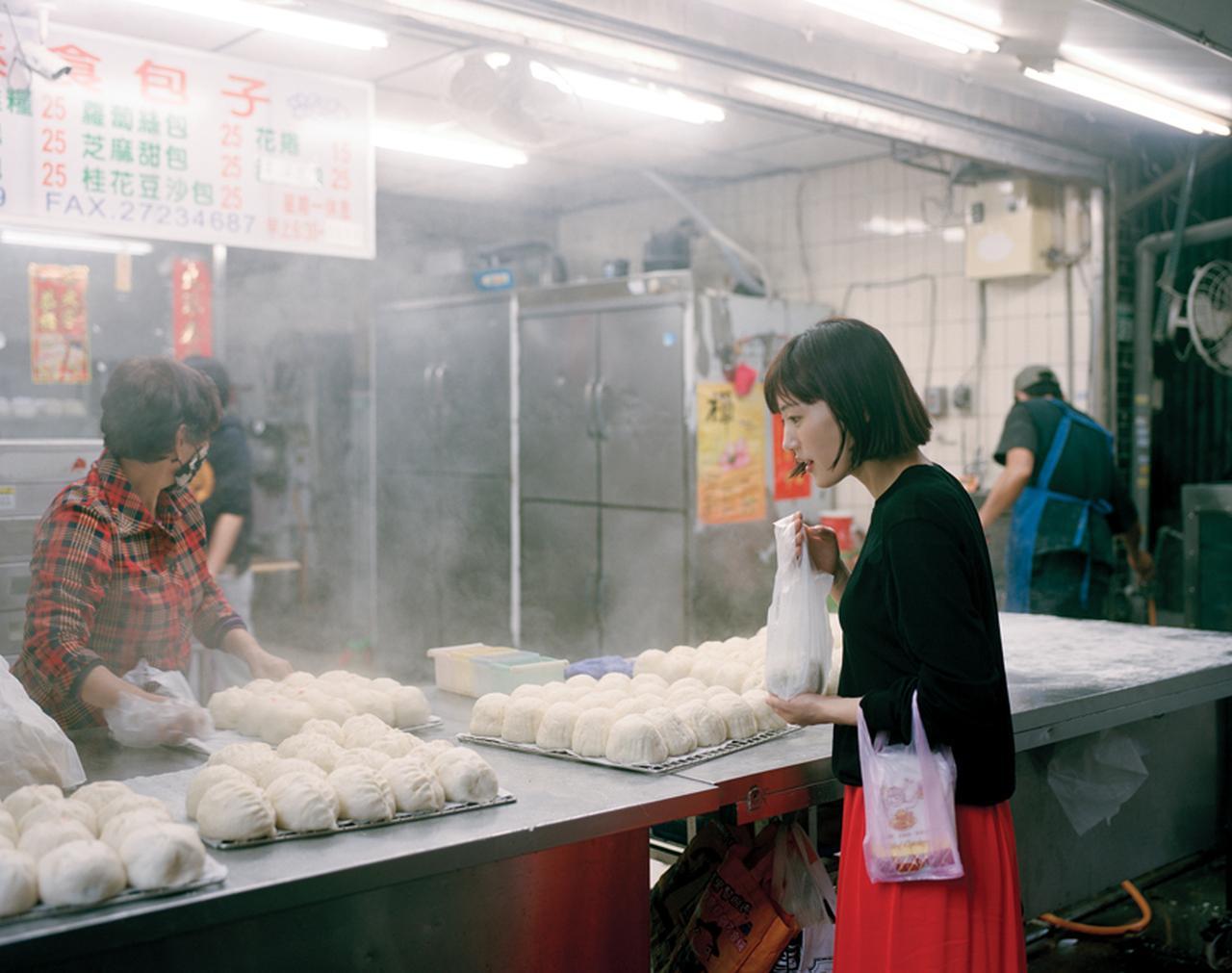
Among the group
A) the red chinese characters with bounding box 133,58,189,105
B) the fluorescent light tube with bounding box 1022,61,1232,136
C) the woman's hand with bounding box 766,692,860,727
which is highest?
the fluorescent light tube with bounding box 1022,61,1232,136

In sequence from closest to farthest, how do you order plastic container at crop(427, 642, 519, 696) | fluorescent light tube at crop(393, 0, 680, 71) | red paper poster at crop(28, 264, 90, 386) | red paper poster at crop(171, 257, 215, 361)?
plastic container at crop(427, 642, 519, 696)
fluorescent light tube at crop(393, 0, 680, 71)
red paper poster at crop(28, 264, 90, 386)
red paper poster at crop(171, 257, 215, 361)

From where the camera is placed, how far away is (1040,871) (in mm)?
3006

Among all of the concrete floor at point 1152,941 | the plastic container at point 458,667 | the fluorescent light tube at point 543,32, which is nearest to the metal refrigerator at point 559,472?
the fluorescent light tube at point 543,32

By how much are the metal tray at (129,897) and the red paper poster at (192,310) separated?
490 cm

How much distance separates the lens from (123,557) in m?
2.63

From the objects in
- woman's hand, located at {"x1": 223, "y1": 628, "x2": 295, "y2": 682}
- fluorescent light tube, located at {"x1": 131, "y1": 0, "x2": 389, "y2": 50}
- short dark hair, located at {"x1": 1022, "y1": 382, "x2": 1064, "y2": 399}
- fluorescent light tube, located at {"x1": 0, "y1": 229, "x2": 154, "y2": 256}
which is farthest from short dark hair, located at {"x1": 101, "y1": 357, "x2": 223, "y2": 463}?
fluorescent light tube, located at {"x1": 0, "y1": 229, "x2": 154, "y2": 256}

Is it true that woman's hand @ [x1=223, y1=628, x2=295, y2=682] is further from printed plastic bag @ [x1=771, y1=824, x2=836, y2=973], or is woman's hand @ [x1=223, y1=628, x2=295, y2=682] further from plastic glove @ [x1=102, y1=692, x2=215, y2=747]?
printed plastic bag @ [x1=771, y1=824, x2=836, y2=973]

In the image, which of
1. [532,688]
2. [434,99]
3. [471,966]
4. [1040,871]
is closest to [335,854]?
[471,966]

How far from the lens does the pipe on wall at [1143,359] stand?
18.9 feet

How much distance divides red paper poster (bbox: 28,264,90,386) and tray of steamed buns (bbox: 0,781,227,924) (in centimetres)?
435

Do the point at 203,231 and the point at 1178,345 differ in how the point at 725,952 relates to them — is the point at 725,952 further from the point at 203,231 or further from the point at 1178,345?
the point at 1178,345

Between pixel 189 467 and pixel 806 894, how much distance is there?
1718 mm

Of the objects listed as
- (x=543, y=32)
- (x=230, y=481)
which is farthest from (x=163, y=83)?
(x=230, y=481)

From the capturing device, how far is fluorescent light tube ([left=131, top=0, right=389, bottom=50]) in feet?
10.6
